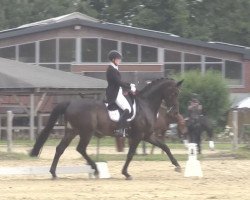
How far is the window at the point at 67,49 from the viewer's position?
157 ft

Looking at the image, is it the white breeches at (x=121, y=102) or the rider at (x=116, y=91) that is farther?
the white breeches at (x=121, y=102)

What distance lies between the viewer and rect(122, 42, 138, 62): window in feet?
159

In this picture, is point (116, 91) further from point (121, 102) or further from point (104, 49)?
point (104, 49)

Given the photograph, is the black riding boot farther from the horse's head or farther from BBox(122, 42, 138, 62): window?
BBox(122, 42, 138, 62): window

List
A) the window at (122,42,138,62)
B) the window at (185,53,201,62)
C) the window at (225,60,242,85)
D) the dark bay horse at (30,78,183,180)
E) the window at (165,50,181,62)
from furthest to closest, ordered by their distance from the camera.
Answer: the window at (225,60,242,85) → the window at (185,53,201,62) → the window at (165,50,181,62) → the window at (122,42,138,62) → the dark bay horse at (30,78,183,180)

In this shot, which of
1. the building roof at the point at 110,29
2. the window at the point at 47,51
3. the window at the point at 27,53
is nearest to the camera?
the building roof at the point at 110,29

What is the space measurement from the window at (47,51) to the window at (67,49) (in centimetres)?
41

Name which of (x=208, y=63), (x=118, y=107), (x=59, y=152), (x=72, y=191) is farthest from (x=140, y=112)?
(x=208, y=63)

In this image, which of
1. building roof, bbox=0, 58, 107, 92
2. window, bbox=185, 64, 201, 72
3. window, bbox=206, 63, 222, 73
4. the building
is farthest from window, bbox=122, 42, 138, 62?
building roof, bbox=0, 58, 107, 92

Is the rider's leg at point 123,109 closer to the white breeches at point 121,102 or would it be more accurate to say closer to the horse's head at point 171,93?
the white breeches at point 121,102

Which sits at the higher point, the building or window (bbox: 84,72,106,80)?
the building

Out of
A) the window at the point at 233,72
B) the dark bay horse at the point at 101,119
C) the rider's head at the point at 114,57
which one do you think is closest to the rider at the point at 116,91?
the rider's head at the point at 114,57

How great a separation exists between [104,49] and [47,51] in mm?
3336

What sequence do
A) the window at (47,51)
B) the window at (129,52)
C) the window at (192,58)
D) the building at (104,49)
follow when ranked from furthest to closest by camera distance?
the window at (192,58) → the window at (129,52) → the window at (47,51) → the building at (104,49)
